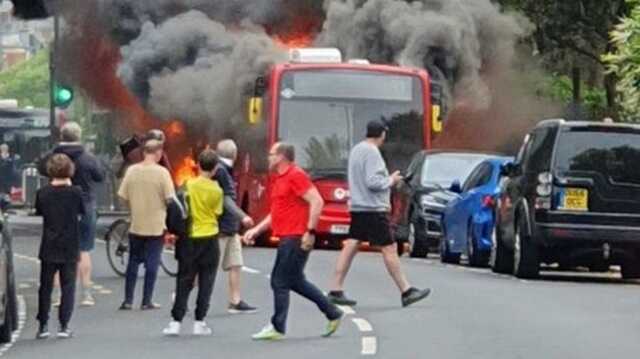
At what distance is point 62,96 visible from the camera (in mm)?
46719

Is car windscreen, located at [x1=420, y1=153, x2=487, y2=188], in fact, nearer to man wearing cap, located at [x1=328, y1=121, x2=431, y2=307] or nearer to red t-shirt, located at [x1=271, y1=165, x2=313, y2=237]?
man wearing cap, located at [x1=328, y1=121, x2=431, y2=307]

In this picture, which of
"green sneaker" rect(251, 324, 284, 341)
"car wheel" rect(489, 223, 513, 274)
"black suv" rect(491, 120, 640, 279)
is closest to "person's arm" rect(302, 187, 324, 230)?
"green sneaker" rect(251, 324, 284, 341)

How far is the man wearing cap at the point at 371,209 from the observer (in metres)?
21.2

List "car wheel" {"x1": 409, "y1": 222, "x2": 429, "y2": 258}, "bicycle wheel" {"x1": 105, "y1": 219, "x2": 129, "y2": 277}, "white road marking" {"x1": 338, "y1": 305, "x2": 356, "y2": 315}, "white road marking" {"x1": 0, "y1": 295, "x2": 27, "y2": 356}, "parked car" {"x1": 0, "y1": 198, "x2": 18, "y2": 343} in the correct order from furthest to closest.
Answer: "car wheel" {"x1": 409, "y1": 222, "x2": 429, "y2": 258} < "bicycle wheel" {"x1": 105, "y1": 219, "x2": 129, "y2": 277} < "white road marking" {"x1": 338, "y1": 305, "x2": 356, "y2": 315} < "white road marking" {"x1": 0, "y1": 295, "x2": 27, "y2": 356} < "parked car" {"x1": 0, "y1": 198, "x2": 18, "y2": 343}

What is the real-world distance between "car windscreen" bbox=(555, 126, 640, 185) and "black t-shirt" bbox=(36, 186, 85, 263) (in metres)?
8.33

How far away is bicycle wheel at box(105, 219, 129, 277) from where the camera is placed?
2691 centimetres

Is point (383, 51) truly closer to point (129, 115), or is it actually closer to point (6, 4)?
point (129, 115)

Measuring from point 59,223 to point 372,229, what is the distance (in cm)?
348

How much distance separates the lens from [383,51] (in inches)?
1866

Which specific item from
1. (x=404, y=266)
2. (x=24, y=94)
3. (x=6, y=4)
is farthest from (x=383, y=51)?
(x=24, y=94)

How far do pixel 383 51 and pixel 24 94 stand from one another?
3419 inches

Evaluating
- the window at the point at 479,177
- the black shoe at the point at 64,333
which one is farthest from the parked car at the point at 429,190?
the black shoe at the point at 64,333

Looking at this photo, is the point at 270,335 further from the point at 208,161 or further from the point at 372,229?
the point at 372,229

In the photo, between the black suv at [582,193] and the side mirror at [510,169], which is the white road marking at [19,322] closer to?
the black suv at [582,193]
